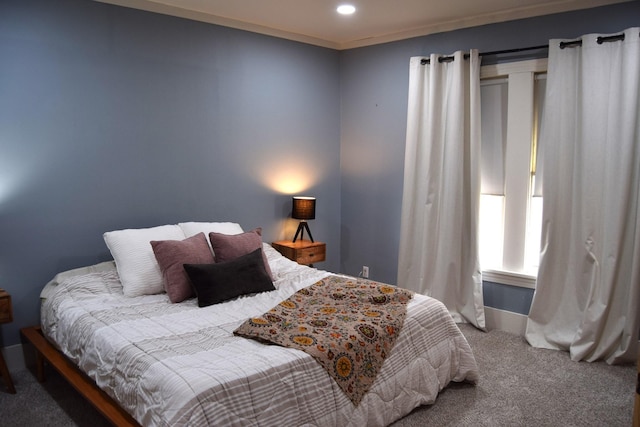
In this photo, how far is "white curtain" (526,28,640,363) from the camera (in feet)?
11.2

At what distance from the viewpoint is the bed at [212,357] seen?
6.68 ft

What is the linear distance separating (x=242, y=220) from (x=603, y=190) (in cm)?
284

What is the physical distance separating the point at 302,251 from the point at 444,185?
4.47ft

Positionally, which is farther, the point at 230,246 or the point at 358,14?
the point at 358,14

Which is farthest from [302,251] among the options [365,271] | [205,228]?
[205,228]

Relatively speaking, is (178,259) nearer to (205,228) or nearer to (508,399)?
(205,228)

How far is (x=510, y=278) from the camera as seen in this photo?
412cm

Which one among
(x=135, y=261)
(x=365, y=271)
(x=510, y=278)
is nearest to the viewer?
(x=135, y=261)

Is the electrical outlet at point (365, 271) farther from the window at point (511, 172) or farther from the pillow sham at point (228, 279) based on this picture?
the pillow sham at point (228, 279)

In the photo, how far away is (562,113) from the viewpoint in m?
3.67

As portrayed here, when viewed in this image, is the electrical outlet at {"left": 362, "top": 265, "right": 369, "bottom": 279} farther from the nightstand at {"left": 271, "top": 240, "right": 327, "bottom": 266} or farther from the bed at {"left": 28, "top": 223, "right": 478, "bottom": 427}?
the bed at {"left": 28, "top": 223, "right": 478, "bottom": 427}

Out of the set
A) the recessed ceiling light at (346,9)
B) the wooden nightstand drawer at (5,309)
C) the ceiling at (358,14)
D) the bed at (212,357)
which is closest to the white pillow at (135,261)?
the bed at (212,357)

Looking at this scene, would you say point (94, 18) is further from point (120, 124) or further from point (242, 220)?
point (242, 220)

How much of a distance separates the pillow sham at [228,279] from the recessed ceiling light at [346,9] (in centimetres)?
198
